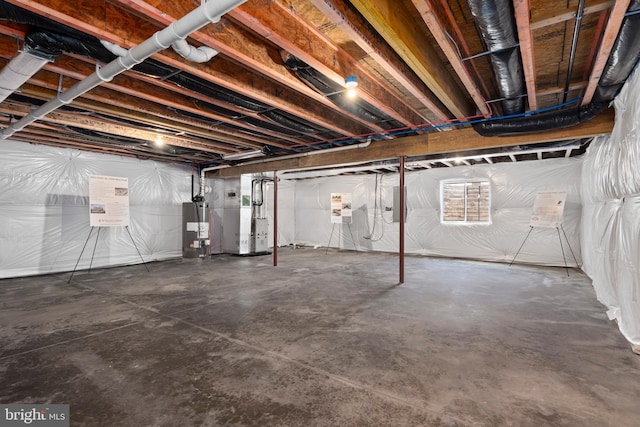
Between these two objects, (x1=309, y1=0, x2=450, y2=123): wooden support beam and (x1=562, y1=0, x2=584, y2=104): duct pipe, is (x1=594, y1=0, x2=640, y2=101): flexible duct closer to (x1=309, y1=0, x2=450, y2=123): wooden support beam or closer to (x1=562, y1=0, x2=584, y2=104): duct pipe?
(x1=562, y1=0, x2=584, y2=104): duct pipe

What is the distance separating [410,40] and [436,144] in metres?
2.40

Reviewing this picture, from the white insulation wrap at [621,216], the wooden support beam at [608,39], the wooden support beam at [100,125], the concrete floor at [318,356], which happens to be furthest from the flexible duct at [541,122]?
the wooden support beam at [100,125]

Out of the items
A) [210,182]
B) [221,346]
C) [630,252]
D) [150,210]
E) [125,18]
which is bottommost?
[221,346]

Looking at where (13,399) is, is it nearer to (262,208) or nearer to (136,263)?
(136,263)

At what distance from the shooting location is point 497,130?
3600 mm

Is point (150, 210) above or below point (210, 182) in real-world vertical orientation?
below

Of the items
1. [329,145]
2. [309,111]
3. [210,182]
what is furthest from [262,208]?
[309,111]

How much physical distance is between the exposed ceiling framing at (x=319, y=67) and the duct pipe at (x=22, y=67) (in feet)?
0.15

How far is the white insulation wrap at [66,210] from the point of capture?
4.76 meters

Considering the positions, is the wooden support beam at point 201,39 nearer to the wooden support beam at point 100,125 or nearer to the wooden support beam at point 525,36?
the wooden support beam at point 525,36

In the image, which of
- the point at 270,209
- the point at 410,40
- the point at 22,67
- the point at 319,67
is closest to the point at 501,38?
the point at 410,40

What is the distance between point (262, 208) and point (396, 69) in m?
6.36

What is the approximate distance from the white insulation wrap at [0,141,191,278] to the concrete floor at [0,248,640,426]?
1.07 m

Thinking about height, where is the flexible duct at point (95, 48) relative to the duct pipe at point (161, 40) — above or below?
above
